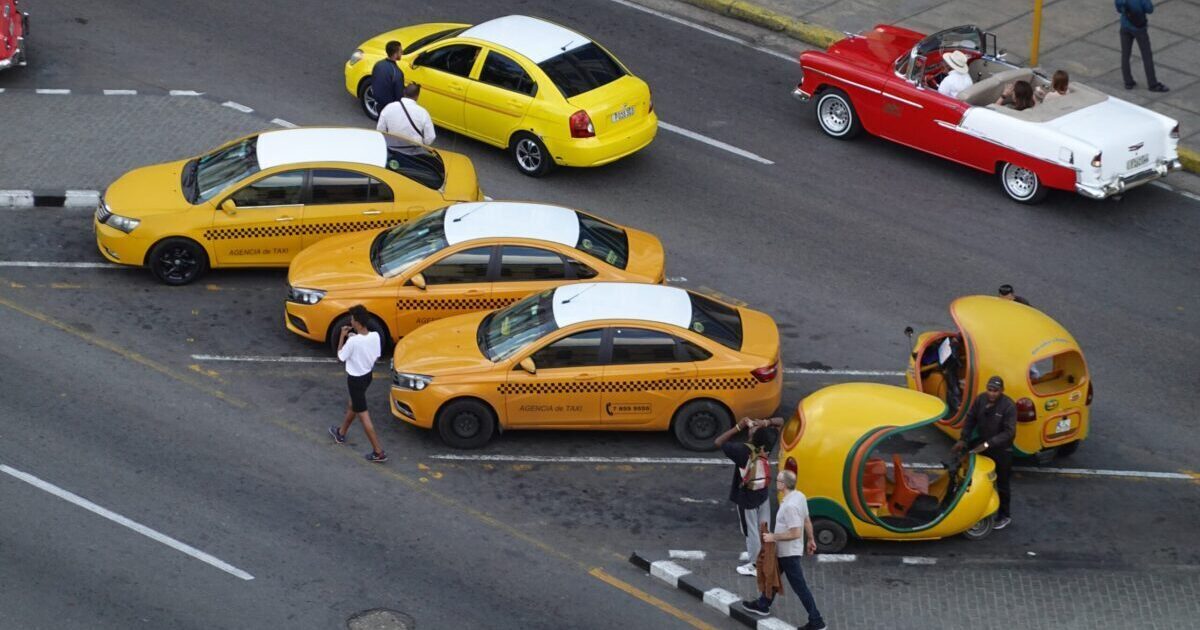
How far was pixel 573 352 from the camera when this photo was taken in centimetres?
1658

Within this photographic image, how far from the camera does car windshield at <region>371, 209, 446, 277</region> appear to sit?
18.0 m

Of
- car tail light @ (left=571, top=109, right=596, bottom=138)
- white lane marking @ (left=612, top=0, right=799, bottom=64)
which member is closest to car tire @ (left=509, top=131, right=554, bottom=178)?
car tail light @ (left=571, top=109, right=596, bottom=138)

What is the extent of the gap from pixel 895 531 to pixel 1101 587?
73.3 inches

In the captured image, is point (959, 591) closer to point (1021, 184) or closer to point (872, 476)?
point (872, 476)

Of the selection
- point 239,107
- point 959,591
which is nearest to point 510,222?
point 959,591

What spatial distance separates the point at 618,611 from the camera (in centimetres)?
1473

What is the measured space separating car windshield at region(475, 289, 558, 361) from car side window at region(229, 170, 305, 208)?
311 cm

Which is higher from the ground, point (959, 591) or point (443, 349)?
point (443, 349)

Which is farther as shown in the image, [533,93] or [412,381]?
[533,93]

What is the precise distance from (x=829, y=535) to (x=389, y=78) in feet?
28.9

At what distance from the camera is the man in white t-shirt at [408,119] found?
67.8 feet

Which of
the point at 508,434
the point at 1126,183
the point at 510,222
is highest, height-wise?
the point at 510,222

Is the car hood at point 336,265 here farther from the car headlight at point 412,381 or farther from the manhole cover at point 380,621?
the manhole cover at point 380,621

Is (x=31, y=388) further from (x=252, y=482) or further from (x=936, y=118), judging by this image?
(x=936, y=118)
